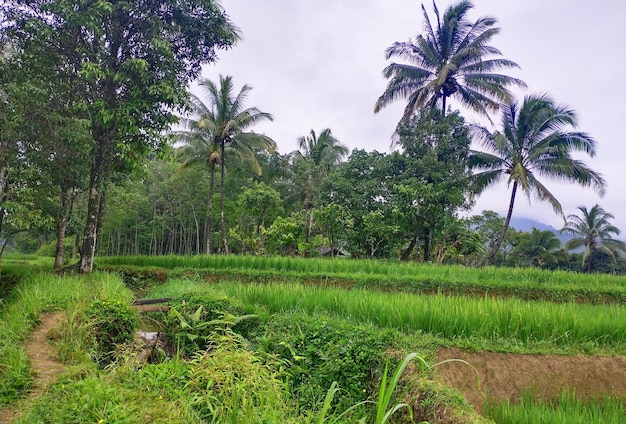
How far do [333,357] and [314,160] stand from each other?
64.9ft

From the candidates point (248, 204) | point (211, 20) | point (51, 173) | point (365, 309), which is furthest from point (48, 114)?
point (248, 204)

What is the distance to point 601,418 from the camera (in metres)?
3.33

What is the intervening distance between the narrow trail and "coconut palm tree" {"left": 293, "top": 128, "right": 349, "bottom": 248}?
17.5 m

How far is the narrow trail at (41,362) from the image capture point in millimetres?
2760

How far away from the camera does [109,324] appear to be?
4.54 m

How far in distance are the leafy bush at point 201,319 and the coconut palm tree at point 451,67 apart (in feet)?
42.9

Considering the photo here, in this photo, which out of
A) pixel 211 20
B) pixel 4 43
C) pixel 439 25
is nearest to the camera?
pixel 4 43

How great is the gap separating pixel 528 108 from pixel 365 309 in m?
13.3

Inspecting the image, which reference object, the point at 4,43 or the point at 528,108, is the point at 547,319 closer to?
the point at 4,43

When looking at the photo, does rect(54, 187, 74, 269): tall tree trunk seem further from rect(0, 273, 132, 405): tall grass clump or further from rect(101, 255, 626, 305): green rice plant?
rect(0, 273, 132, 405): tall grass clump

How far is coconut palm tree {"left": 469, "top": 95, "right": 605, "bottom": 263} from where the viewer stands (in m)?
14.5

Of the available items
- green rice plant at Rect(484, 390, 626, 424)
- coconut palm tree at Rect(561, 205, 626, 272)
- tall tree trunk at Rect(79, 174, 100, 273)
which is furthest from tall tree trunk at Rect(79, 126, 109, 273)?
coconut palm tree at Rect(561, 205, 626, 272)

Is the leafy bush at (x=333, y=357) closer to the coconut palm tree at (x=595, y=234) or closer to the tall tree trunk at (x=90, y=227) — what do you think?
the tall tree trunk at (x=90, y=227)

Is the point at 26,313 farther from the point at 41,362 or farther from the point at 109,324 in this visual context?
the point at 41,362
